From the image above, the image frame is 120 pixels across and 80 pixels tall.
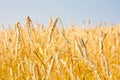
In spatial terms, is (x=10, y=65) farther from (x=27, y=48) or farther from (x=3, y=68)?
(x=27, y=48)

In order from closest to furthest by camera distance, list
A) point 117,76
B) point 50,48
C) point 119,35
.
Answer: point 117,76, point 50,48, point 119,35

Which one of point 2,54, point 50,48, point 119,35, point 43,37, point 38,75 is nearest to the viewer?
point 38,75

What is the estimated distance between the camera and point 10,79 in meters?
1.68

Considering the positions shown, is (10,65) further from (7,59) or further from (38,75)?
(38,75)

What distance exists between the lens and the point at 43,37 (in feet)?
8.96

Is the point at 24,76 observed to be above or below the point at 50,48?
below

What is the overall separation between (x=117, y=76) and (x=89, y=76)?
156 mm

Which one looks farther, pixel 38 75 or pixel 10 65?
pixel 10 65

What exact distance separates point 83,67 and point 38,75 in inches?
29.6

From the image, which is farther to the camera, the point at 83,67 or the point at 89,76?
the point at 83,67

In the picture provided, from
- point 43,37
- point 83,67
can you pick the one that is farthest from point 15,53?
point 43,37

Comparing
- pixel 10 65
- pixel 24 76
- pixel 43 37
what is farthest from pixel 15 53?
pixel 43 37

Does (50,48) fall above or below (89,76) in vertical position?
above

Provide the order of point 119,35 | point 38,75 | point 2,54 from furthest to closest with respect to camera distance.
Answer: point 119,35 < point 2,54 < point 38,75
